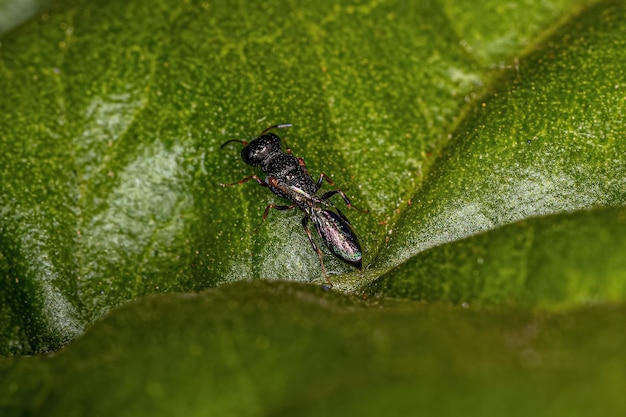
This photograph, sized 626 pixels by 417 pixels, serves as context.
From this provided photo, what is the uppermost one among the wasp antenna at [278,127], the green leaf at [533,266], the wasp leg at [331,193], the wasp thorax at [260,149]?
the green leaf at [533,266]

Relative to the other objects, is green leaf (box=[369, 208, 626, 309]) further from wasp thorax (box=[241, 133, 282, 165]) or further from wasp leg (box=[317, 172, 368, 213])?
wasp thorax (box=[241, 133, 282, 165])

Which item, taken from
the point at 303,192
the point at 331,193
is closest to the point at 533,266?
the point at 331,193

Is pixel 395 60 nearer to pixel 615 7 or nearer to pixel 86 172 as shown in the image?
pixel 615 7

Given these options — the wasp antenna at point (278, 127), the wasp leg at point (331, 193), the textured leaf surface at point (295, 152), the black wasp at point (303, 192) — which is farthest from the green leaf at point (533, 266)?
the wasp antenna at point (278, 127)

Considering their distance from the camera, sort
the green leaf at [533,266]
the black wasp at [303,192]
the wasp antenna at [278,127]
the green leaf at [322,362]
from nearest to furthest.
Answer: the green leaf at [322,362]
the green leaf at [533,266]
the black wasp at [303,192]
the wasp antenna at [278,127]

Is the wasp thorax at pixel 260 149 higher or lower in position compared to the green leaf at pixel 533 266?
lower

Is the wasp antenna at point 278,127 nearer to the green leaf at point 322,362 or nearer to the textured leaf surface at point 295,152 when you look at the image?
the textured leaf surface at point 295,152

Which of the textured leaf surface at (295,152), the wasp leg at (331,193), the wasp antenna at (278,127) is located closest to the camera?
the textured leaf surface at (295,152)

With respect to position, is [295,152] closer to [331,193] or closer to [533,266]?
[331,193]
